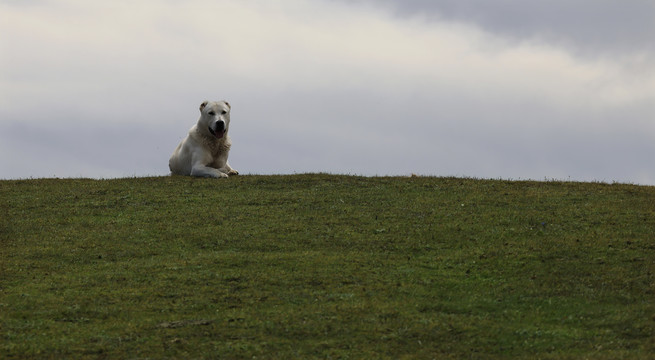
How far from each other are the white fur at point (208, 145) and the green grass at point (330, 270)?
6.09ft

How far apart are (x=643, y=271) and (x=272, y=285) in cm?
611

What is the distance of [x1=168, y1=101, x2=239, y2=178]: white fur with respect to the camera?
26.6 m

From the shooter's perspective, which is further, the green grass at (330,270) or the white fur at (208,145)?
the white fur at (208,145)

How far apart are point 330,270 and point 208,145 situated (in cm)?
1130

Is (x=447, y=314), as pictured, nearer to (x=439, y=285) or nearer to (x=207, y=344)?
(x=439, y=285)

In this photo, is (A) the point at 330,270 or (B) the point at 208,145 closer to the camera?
(A) the point at 330,270

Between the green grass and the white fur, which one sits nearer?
the green grass

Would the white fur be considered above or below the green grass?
above

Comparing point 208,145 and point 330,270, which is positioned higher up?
point 208,145

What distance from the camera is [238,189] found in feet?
79.6

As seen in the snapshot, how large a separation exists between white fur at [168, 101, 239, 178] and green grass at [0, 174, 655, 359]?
1856 millimetres

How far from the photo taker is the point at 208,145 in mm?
26766

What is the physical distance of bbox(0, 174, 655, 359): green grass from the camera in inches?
504

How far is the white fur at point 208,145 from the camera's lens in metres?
26.6
